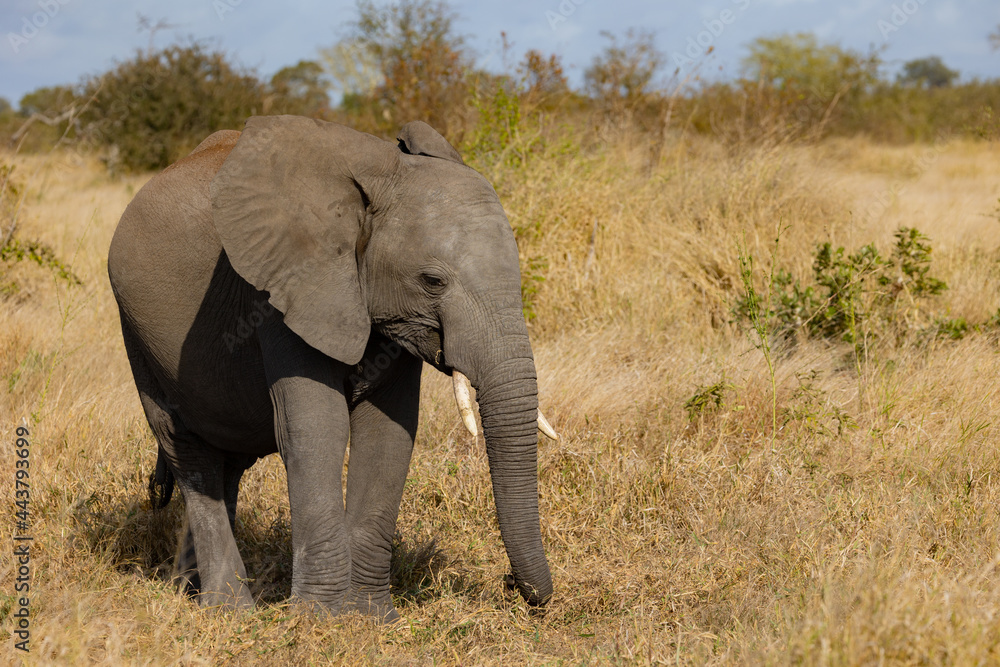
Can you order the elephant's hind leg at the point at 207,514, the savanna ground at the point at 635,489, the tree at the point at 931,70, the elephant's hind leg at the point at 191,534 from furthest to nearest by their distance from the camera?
1. the tree at the point at 931,70
2. the elephant's hind leg at the point at 191,534
3. the elephant's hind leg at the point at 207,514
4. the savanna ground at the point at 635,489

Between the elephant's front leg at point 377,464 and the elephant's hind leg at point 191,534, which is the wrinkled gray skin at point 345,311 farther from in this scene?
the elephant's hind leg at point 191,534

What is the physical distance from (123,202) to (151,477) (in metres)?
8.34

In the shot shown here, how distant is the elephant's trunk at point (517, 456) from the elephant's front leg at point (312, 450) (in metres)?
0.60

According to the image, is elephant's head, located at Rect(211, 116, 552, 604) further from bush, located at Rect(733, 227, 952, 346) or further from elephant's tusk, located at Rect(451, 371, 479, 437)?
bush, located at Rect(733, 227, 952, 346)

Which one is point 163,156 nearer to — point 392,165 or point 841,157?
point 841,157

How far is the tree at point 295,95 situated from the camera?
1970 cm

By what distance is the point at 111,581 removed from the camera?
13.9ft

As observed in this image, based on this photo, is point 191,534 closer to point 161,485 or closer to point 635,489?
point 161,485

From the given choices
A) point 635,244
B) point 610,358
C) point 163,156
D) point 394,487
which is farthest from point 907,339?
point 163,156

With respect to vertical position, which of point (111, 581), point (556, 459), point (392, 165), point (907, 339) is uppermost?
point (392, 165)

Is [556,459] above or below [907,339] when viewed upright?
below

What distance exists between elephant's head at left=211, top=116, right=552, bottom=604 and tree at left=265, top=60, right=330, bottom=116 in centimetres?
1274

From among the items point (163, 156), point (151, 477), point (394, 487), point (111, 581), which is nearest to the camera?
point (394, 487)

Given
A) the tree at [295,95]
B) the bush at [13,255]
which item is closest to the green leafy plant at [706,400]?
the bush at [13,255]
